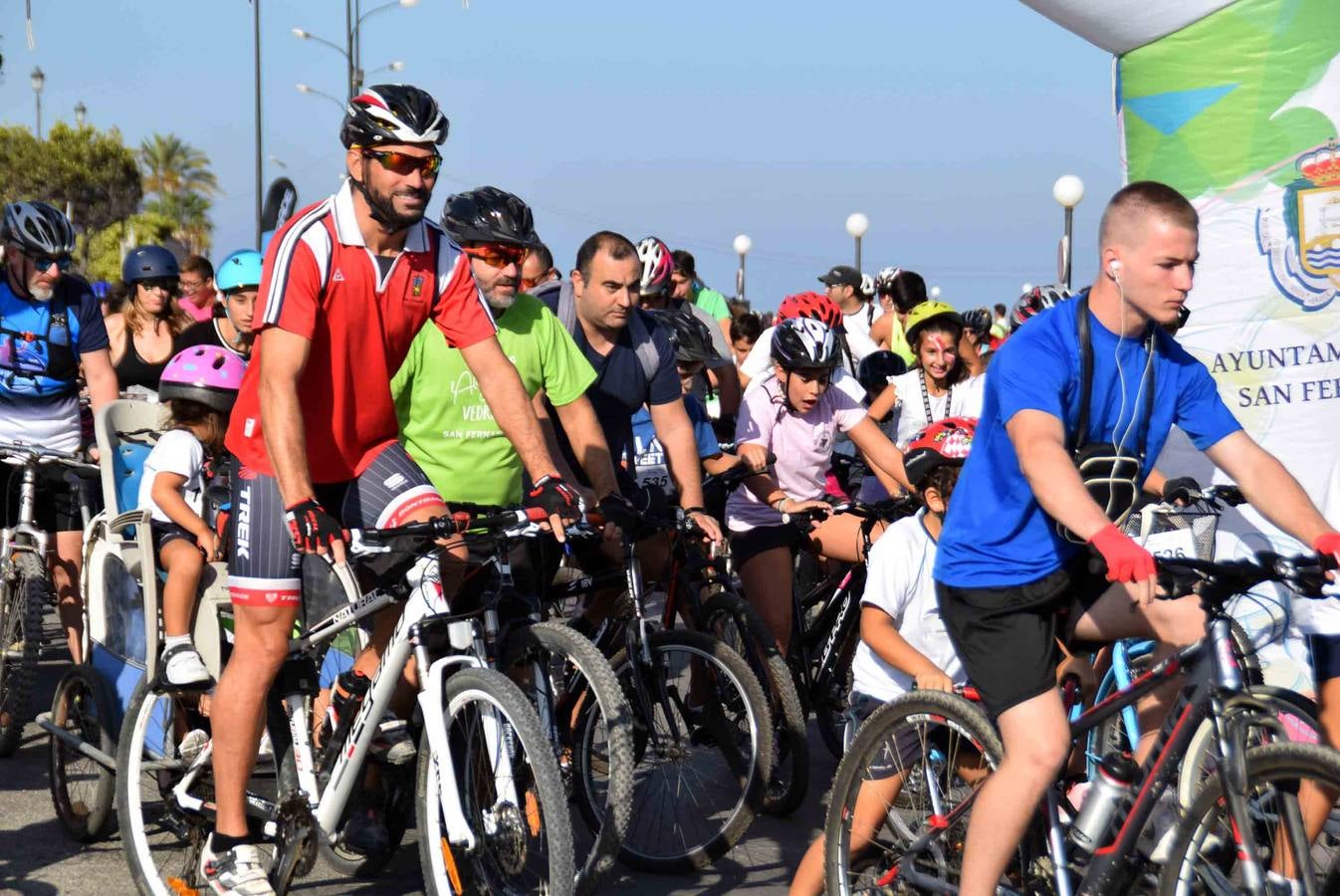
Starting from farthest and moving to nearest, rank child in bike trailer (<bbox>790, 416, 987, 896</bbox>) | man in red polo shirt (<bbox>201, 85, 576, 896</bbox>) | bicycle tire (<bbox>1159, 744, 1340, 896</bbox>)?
man in red polo shirt (<bbox>201, 85, 576, 896</bbox>) < child in bike trailer (<bbox>790, 416, 987, 896</bbox>) < bicycle tire (<bbox>1159, 744, 1340, 896</bbox>)

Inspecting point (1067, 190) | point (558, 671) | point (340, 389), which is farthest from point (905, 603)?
point (1067, 190)

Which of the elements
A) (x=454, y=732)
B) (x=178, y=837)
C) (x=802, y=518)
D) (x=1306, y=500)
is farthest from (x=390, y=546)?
(x=802, y=518)

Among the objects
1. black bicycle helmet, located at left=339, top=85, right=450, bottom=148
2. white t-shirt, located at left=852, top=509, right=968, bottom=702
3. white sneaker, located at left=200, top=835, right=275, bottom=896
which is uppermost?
black bicycle helmet, located at left=339, top=85, right=450, bottom=148

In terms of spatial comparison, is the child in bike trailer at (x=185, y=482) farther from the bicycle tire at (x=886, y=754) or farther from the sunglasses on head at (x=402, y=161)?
the bicycle tire at (x=886, y=754)

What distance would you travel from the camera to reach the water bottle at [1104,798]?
3904mm

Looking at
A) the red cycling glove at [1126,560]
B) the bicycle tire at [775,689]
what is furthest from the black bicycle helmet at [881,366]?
the red cycling glove at [1126,560]

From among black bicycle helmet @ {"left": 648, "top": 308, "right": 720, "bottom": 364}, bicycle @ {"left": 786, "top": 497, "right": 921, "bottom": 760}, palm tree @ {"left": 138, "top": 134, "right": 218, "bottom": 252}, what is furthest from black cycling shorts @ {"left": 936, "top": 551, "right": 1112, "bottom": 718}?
palm tree @ {"left": 138, "top": 134, "right": 218, "bottom": 252}

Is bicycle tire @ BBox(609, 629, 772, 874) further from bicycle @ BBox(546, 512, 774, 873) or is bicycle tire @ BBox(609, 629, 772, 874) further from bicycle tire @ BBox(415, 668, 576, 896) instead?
bicycle tire @ BBox(415, 668, 576, 896)

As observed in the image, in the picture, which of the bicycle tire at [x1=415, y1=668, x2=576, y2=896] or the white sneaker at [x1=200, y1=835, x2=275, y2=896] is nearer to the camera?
the bicycle tire at [x1=415, y1=668, x2=576, y2=896]

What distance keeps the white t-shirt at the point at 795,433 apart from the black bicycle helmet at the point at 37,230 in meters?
3.25

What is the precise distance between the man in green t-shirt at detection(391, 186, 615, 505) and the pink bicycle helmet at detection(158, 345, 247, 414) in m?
0.92

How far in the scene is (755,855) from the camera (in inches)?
231

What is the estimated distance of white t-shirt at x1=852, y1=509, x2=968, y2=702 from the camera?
4934mm

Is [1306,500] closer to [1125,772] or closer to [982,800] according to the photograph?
[1125,772]
